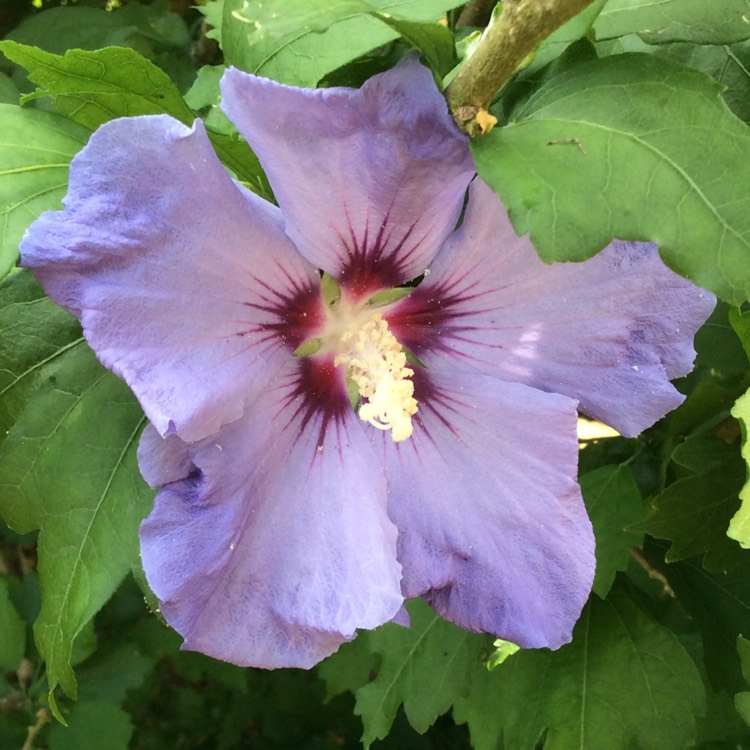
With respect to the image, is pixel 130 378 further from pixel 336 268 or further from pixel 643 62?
Answer: pixel 643 62


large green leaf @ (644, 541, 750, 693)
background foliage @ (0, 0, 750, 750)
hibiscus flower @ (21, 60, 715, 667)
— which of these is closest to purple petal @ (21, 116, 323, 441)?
hibiscus flower @ (21, 60, 715, 667)

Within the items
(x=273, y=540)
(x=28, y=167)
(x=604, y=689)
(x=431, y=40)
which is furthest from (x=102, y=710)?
(x=431, y=40)

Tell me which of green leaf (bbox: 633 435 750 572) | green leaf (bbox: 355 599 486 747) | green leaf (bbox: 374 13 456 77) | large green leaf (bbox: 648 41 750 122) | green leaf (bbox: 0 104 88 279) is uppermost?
green leaf (bbox: 374 13 456 77)

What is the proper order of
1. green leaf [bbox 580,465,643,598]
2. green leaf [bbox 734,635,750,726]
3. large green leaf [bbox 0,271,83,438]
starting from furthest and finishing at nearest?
Answer: green leaf [bbox 580,465,643,598], green leaf [bbox 734,635,750,726], large green leaf [bbox 0,271,83,438]

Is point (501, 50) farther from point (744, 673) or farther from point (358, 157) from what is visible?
point (744, 673)

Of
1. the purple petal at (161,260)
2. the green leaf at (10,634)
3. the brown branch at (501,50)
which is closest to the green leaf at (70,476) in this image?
the purple petal at (161,260)

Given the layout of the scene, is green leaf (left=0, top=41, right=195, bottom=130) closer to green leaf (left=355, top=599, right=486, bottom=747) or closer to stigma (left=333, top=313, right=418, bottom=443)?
stigma (left=333, top=313, right=418, bottom=443)

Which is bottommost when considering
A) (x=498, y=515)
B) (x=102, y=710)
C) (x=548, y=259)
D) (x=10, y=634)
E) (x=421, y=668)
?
(x=102, y=710)

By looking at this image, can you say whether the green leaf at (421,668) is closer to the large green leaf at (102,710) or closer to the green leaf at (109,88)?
the large green leaf at (102,710)
